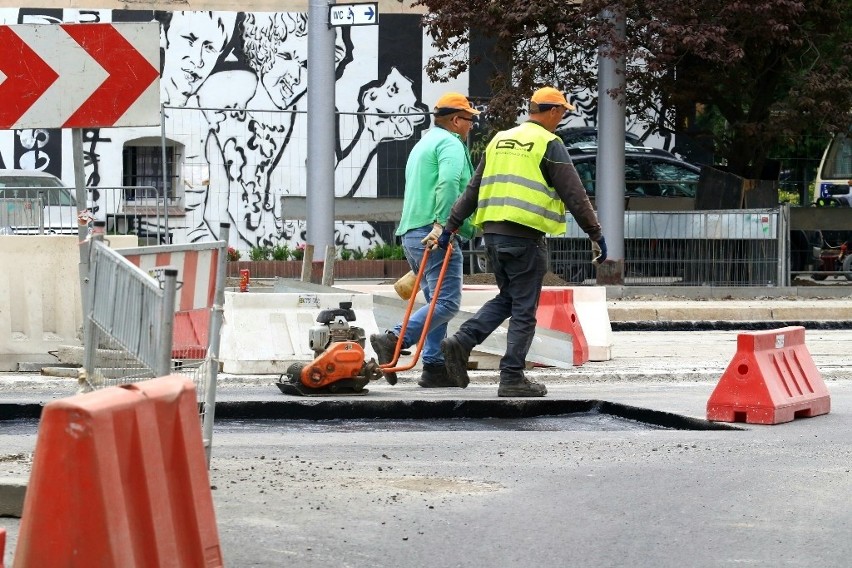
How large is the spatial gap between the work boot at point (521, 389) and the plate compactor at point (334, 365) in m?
0.84

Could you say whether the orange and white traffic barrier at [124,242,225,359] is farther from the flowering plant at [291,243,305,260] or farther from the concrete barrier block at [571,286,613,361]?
the flowering plant at [291,243,305,260]

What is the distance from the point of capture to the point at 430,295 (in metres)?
10.0

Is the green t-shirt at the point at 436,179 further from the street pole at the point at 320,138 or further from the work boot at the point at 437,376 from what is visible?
the street pole at the point at 320,138

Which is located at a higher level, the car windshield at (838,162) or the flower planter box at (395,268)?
the car windshield at (838,162)

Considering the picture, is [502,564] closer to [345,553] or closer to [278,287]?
[345,553]

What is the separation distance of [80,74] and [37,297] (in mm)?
3613

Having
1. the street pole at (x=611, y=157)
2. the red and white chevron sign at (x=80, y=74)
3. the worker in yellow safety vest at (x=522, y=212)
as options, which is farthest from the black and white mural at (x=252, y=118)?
the red and white chevron sign at (x=80, y=74)

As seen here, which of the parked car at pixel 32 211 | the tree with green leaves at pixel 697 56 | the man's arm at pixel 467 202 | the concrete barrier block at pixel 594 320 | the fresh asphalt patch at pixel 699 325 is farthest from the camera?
the tree with green leaves at pixel 697 56

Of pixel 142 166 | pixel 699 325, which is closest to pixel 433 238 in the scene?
pixel 699 325

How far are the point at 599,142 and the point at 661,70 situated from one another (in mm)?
1348

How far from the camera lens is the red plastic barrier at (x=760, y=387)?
8328mm

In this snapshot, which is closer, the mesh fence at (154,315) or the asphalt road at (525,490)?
the mesh fence at (154,315)

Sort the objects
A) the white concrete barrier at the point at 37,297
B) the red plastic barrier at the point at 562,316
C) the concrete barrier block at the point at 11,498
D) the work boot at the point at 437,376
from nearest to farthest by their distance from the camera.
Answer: the concrete barrier block at the point at 11,498, the work boot at the point at 437,376, the white concrete barrier at the point at 37,297, the red plastic barrier at the point at 562,316

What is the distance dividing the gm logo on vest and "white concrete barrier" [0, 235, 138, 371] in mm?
3772
